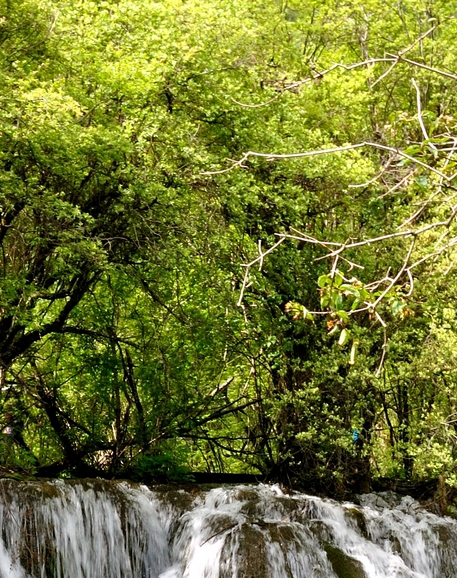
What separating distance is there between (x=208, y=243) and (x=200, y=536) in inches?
171

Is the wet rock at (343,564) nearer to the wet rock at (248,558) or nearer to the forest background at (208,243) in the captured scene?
the wet rock at (248,558)

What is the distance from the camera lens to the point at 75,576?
357 inches

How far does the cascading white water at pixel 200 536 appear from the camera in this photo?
8938 millimetres

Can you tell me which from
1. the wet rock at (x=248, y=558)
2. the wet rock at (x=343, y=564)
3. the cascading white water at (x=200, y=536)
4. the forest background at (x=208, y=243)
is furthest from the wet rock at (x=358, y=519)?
the wet rock at (x=248, y=558)

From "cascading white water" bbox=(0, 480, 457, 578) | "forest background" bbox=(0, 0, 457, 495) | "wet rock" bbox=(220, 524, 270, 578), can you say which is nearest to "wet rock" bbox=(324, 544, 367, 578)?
"cascading white water" bbox=(0, 480, 457, 578)

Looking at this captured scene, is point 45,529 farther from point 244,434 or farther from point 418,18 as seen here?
point 418,18

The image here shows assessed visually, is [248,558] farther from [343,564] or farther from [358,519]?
[358,519]

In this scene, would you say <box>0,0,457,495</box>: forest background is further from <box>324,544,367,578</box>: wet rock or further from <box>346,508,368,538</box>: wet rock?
<box>324,544,367,578</box>: wet rock

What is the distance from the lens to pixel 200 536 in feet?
33.1

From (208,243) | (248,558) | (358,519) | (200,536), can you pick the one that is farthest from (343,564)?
(208,243)

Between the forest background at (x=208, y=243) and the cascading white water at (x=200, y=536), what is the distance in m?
1.44

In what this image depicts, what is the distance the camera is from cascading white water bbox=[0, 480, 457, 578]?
29.3 feet

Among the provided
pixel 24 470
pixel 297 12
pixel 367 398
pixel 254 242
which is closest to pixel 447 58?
pixel 297 12

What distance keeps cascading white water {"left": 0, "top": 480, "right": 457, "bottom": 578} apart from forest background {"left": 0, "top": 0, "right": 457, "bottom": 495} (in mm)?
1445
